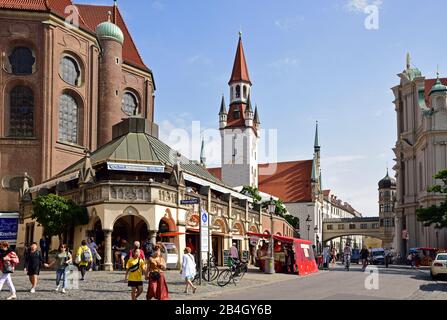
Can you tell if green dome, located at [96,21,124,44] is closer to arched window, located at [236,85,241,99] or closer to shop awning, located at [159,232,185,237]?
shop awning, located at [159,232,185,237]

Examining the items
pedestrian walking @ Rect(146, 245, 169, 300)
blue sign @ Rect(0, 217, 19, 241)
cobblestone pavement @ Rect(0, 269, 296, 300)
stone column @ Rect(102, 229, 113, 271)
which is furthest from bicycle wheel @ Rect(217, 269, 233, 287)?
blue sign @ Rect(0, 217, 19, 241)

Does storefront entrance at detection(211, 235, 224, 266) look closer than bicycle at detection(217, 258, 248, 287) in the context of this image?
No

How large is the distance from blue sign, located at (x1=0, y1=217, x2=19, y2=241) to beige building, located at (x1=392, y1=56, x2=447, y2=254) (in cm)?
3989

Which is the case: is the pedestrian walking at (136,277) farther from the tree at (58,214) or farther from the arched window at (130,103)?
the arched window at (130,103)

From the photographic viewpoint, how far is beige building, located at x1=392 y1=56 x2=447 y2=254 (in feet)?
220

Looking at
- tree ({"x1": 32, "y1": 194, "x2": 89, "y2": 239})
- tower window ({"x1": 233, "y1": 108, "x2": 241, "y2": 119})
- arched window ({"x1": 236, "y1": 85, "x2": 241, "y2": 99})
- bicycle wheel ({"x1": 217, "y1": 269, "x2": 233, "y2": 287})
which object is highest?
arched window ({"x1": 236, "y1": 85, "x2": 241, "y2": 99})

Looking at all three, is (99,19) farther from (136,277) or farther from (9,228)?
(136,277)

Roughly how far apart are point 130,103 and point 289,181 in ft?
209

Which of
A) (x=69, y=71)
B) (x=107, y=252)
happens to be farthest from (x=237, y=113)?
(x=107, y=252)

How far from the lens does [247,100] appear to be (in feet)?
360

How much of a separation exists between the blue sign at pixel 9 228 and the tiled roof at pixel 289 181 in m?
71.8

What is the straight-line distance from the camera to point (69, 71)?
171 feet
